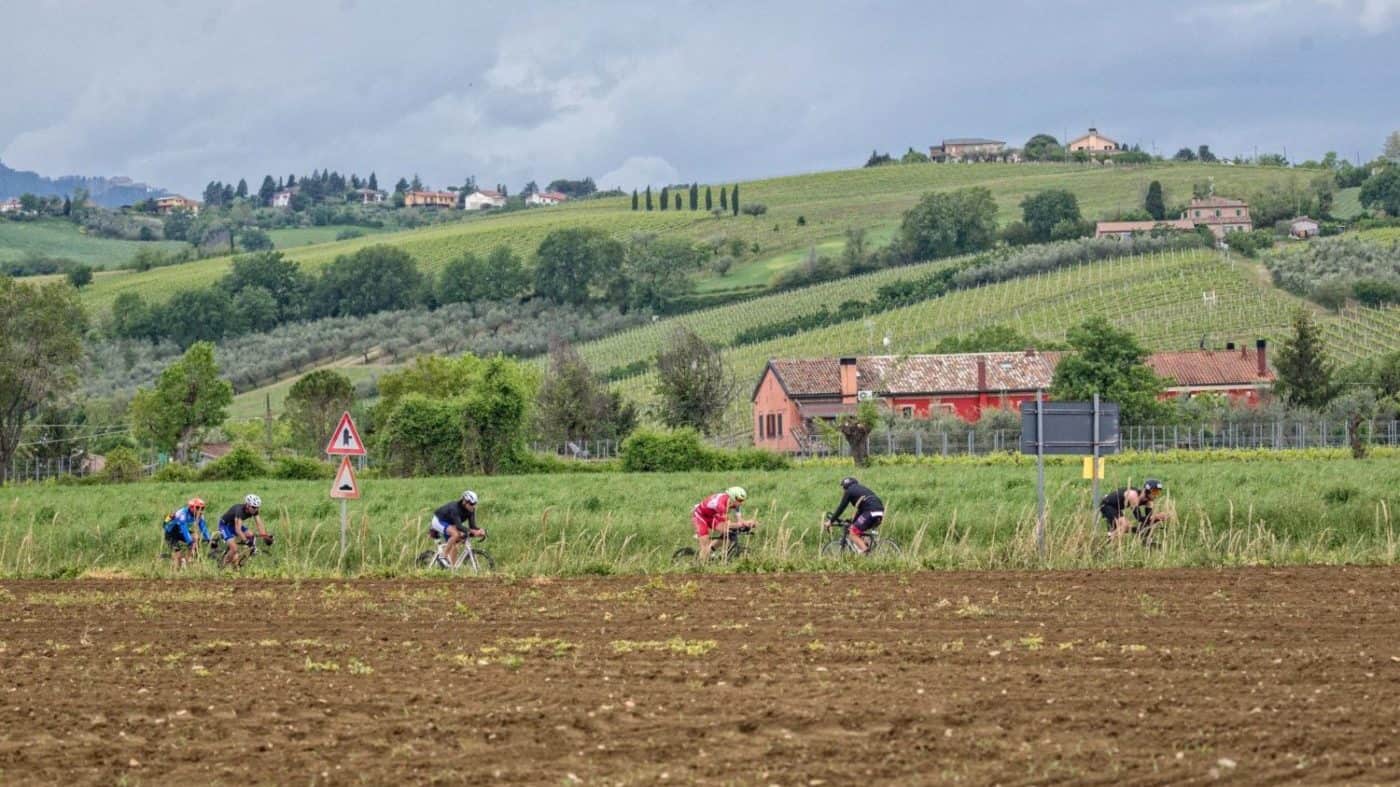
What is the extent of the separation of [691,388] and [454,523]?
62265 millimetres

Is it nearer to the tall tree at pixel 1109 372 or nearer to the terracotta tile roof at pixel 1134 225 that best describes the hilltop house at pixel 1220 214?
the terracotta tile roof at pixel 1134 225

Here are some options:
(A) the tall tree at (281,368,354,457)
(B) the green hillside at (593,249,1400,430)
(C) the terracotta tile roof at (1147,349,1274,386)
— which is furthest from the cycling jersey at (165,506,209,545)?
(B) the green hillside at (593,249,1400,430)

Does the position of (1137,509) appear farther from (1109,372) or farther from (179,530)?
(1109,372)

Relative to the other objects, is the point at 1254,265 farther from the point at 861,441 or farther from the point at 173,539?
the point at 173,539

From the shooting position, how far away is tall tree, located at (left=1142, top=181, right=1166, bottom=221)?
17562 cm

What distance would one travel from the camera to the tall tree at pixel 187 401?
91875 millimetres

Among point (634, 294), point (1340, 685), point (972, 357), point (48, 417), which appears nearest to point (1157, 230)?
point (634, 294)

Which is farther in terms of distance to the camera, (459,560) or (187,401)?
(187,401)

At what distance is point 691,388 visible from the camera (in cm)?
8788

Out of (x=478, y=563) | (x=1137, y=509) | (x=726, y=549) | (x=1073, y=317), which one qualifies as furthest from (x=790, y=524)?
(x=1073, y=317)

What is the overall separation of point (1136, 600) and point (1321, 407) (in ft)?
216

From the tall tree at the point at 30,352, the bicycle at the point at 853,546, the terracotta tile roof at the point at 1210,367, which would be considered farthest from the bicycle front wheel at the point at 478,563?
the terracotta tile roof at the point at 1210,367

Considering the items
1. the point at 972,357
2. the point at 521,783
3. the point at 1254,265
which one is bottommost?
the point at 521,783

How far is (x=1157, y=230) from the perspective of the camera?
497 ft
